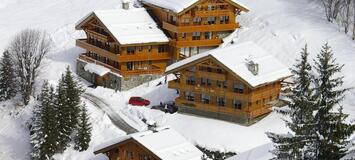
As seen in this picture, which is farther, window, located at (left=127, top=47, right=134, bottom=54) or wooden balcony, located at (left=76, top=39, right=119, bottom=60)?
wooden balcony, located at (left=76, top=39, right=119, bottom=60)

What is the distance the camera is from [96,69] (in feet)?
258

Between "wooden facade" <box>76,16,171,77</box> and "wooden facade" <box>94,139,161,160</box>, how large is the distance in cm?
1798

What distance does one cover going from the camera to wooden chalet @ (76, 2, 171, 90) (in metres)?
76.9

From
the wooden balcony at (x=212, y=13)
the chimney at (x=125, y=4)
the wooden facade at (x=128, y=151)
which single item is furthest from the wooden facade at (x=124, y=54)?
the wooden facade at (x=128, y=151)

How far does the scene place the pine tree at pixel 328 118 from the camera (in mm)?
30031

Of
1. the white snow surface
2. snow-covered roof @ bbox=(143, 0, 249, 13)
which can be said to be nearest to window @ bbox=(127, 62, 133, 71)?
the white snow surface

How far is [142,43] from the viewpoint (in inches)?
3024

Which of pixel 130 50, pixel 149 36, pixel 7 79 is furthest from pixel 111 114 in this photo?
pixel 7 79

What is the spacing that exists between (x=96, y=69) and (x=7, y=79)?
9.63 m

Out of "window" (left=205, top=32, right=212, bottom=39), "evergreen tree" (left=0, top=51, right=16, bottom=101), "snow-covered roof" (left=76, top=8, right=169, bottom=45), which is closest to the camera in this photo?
"evergreen tree" (left=0, top=51, right=16, bottom=101)

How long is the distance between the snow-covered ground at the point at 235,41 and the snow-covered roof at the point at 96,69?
232cm

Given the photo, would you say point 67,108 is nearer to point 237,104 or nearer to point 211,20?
point 237,104

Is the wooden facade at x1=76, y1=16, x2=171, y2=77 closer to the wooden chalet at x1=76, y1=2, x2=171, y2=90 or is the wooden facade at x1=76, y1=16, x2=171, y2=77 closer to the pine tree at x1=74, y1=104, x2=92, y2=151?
the wooden chalet at x1=76, y1=2, x2=171, y2=90

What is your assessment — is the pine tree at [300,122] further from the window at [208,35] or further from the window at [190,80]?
the window at [208,35]
